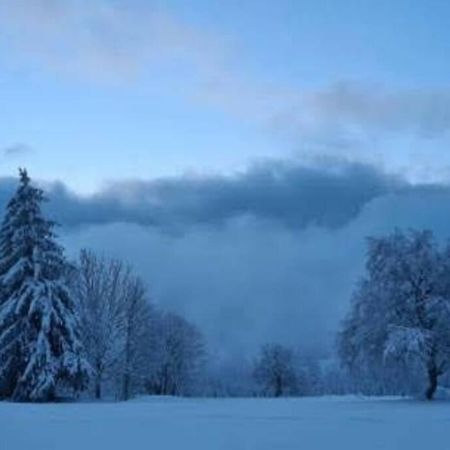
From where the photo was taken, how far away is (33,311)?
40.6 m

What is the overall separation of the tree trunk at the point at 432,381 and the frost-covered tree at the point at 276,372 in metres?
61.2

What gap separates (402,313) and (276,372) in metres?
63.7

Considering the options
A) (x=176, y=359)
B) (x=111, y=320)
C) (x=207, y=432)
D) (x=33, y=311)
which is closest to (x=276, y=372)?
(x=176, y=359)

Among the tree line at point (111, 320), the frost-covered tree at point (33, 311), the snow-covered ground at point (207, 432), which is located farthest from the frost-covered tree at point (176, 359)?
the snow-covered ground at point (207, 432)

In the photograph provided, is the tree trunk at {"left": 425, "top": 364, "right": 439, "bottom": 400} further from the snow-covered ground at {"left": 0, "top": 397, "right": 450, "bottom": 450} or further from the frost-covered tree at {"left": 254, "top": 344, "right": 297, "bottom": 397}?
the frost-covered tree at {"left": 254, "top": 344, "right": 297, "bottom": 397}

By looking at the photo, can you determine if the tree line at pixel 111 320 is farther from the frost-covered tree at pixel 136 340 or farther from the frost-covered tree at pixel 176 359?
the frost-covered tree at pixel 176 359

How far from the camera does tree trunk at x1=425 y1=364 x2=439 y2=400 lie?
159ft

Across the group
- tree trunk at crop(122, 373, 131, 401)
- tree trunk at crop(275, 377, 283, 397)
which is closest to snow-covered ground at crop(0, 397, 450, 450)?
tree trunk at crop(122, 373, 131, 401)

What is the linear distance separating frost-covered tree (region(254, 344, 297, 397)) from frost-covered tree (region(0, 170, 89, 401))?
70.9 metres

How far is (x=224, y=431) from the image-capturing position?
1852 centimetres

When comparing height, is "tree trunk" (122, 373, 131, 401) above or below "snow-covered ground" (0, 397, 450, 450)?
above

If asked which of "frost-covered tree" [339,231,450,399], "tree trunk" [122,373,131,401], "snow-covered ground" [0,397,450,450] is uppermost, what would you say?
"frost-covered tree" [339,231,450,399]

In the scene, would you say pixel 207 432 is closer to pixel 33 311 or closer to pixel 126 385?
pixel 33 311

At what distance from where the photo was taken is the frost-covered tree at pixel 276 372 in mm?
110625
